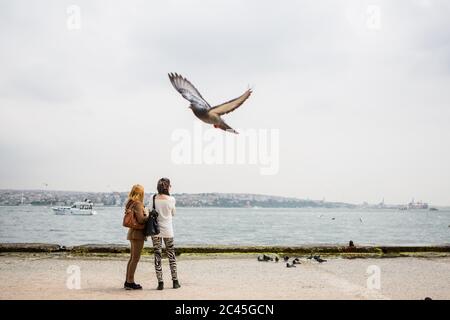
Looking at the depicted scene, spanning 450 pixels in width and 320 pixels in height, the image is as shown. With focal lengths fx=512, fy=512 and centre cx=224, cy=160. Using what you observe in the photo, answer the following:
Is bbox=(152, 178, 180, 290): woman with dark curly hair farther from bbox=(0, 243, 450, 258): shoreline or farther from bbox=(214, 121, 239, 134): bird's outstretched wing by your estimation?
bbox=(0, 243, 450, 258): shoreline

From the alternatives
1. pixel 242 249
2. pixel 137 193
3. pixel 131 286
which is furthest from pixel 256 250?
pixel 137 193

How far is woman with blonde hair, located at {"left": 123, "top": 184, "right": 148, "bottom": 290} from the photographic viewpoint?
26.6 ft

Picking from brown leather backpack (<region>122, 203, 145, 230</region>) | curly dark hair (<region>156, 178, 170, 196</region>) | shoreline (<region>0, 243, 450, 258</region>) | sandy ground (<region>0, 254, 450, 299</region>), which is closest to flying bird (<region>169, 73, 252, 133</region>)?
curly dark hair (<region>156, 178, 170, 196</region>)

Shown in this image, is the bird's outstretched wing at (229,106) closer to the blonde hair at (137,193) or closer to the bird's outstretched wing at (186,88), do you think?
the bird's outstretched wing at (186,88)

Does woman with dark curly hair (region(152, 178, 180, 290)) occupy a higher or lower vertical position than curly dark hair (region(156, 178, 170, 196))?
lower

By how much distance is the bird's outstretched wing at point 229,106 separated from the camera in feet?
29.9

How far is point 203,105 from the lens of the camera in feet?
30.6

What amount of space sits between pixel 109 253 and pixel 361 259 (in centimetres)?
624

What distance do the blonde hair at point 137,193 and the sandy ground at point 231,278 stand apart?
4.71ft

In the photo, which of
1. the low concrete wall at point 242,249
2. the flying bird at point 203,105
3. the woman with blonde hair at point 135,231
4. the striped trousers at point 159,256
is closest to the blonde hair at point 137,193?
the woman with blonde hair at point 135,231

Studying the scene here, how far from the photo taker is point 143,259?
12062 millimetres
